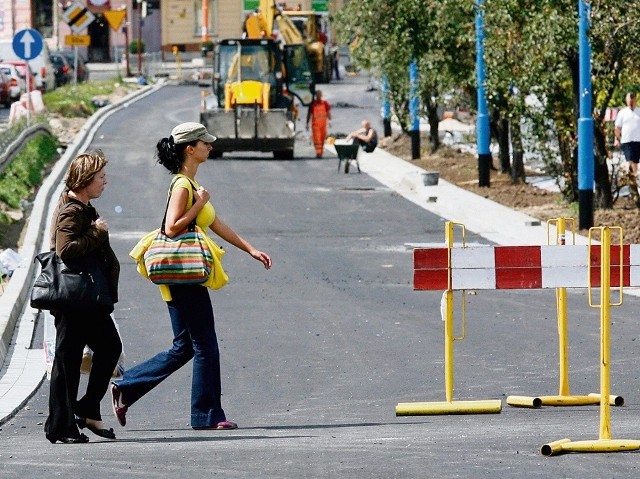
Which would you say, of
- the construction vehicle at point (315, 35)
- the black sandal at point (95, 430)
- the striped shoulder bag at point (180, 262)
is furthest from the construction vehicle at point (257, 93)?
the black sandal at point (95, 430)

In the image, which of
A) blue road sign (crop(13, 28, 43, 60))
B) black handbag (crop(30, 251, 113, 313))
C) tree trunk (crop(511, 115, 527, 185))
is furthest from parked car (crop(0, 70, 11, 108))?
black handbag (crop(30, 251, 113, 313))

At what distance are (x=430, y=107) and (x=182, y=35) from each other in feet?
180

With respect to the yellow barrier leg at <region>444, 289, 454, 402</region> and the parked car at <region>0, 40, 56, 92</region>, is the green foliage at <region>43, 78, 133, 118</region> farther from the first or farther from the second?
the yellow barrier leg at <region>444, 289, 454, 402</region>

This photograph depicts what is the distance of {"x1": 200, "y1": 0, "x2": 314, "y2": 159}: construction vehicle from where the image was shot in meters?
38.2

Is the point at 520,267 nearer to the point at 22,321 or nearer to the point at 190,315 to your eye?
the point at 190,315

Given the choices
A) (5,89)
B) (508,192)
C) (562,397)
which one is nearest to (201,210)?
(562,397)

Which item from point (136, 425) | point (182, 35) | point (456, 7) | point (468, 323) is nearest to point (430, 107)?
point (456, 7)

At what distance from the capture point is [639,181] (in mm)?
27953

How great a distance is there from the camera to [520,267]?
10281mm

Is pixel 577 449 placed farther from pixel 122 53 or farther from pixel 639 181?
pixel 122 53

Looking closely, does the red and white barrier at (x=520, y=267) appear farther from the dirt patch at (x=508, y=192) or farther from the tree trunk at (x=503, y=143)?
the tree trunk at (x=503, y=143)

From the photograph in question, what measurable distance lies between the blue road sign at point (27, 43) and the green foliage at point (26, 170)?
1.81 metres

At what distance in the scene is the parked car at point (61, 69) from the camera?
6750 centimetres

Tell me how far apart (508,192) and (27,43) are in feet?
33.6
